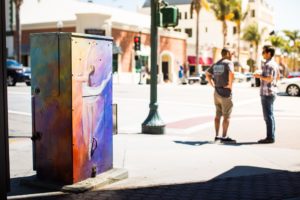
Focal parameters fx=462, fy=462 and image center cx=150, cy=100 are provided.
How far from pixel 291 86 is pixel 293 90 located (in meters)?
0.23

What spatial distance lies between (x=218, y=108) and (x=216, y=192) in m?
3.59

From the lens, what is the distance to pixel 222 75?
8609mm

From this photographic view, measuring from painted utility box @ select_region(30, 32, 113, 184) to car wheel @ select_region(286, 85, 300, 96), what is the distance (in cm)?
1932

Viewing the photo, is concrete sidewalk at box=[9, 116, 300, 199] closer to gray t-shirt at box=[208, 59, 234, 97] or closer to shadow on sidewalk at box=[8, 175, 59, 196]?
shadow on sidewalk at box=[8, 175, 59, 196]

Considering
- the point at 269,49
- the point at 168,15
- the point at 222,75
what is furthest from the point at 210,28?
the point at 222,75

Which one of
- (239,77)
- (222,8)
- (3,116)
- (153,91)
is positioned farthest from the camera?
(222,8)

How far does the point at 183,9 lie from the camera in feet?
256

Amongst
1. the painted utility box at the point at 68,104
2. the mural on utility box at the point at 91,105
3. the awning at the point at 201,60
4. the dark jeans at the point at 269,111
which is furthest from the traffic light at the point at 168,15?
the awning at the point at 201,60

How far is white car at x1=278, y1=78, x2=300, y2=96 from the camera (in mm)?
23406

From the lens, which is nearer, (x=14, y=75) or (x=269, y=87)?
(x=269, y=87)

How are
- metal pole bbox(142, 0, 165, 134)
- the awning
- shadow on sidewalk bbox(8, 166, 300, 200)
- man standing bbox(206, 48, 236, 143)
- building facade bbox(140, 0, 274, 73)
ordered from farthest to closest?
building facade bbox(140, 0, 274, 73), the awning, metal pole bbox(142, 0, 165, 134), man standing bbox(206, 48, 236, 143), shadow on sidewalk bbox(8, 166, 300, 200)

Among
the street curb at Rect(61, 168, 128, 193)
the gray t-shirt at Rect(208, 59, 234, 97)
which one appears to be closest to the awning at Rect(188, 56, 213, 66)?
the gray t-shirt at Rect(208, 59, 234, 97)

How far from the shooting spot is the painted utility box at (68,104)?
527 cm

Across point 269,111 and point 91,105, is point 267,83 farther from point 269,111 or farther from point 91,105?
point 91,105
